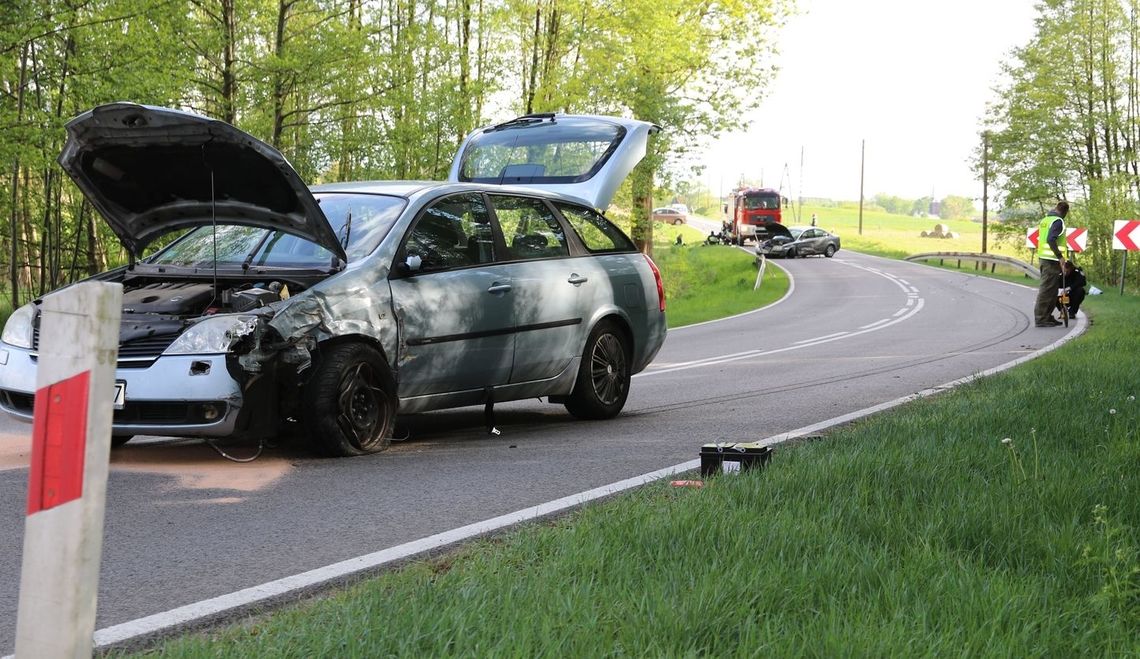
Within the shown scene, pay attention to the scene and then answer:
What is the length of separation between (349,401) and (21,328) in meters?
1.88

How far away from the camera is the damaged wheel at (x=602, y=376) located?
8531 millimetres

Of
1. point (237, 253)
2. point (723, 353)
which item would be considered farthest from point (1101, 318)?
point (237, 253)

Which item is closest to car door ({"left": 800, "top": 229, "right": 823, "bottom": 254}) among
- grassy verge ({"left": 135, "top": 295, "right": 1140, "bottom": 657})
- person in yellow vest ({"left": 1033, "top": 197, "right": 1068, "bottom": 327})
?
person in yellow vest ({"left": 1033, "top": 197, "right": 1068, "bottom": 327})

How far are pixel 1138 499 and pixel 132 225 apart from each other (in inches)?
228

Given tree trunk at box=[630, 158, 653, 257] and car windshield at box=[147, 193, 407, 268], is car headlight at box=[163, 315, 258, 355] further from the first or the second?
tree trunk at box=[630, 158, 653, 257]

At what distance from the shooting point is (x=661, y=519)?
4.56m

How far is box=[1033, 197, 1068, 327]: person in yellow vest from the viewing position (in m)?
18.0

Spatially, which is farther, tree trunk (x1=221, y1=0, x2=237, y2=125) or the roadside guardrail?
the roadside guardrail

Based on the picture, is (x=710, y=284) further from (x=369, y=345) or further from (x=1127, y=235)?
(x=369, y=345)

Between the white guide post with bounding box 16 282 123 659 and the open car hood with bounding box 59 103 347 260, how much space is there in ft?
12.2

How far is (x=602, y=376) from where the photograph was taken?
8734 mm

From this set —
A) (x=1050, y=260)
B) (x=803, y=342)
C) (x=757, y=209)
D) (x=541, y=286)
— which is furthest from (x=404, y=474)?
(x=757, y=209)

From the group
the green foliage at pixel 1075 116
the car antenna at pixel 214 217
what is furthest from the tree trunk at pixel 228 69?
the green foliage at pixel 1075 116

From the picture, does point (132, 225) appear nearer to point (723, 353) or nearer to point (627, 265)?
point (627, 265)
